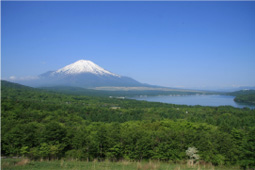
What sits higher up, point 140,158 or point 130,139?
point 130,139

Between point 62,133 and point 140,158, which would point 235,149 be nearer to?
point 140,158

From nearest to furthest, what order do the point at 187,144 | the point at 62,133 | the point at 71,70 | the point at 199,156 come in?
the point at 199,156, the point at 187,144, the point at 62,133, the point at 71,70

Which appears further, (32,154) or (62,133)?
(62,133)

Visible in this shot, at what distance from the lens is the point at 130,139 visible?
30.3 ft

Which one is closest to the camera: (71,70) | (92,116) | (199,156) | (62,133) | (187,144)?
(199,156)

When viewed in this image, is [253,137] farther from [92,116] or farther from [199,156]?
[92,116]

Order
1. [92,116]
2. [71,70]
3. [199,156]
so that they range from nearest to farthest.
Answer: [199,156] < [92,116] < [71,70]

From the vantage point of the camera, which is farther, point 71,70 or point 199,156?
point 71,70

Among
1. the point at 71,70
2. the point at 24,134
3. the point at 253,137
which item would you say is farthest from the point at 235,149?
the point at 71,70

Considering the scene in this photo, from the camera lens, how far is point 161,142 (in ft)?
31.1

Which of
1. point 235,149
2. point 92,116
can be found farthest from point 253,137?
point 92,116

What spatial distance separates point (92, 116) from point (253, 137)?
693 inches

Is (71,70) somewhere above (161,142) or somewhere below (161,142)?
above

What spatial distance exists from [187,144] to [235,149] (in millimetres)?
2285
